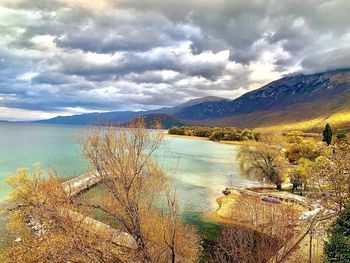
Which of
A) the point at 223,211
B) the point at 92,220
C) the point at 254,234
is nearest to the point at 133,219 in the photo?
the point at 92,220

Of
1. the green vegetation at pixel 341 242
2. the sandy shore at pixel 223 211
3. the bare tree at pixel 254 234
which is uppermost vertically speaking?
the green vegetation at pixel 341 242

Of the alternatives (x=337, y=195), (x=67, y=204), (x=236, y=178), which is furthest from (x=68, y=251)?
(x=236, y=178)

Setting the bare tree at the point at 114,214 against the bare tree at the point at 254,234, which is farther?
the bare tree at the point at 254,234

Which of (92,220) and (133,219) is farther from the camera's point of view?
(92,220)

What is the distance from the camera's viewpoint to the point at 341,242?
58.2 feet

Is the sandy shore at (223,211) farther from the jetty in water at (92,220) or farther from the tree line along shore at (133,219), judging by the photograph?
the jetty in water at (92,220)

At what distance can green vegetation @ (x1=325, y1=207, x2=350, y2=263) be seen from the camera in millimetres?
17250

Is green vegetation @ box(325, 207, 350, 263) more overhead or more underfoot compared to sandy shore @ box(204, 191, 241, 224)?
more overhead

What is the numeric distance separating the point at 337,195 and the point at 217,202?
25598 millimetres

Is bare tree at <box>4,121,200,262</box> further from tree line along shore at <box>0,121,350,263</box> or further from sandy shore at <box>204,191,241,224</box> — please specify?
sandy shore at <box>204,191,241,224</box>

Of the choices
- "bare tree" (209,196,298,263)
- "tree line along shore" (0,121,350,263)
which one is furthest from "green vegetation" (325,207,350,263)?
"bare tree" (209,196,298,263)

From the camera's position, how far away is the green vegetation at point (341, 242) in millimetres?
17250

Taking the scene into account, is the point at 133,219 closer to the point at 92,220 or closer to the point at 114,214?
the point at 114,214

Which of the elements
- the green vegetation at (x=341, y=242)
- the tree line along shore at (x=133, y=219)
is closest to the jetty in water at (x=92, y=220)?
the tree line along shore at (x=133, y=219)
